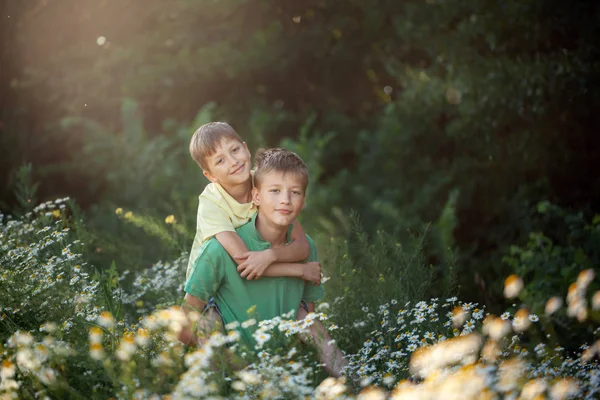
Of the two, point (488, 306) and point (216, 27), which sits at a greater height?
point (216, 27)

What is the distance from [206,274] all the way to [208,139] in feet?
1.97

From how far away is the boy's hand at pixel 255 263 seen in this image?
300 cm

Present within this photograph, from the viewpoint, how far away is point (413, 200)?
7258mm

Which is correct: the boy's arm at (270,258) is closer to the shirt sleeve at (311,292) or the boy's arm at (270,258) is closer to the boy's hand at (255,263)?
the boy's hand at (255,263)

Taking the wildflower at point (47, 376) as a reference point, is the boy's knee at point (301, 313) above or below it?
above

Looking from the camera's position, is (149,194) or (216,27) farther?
(216,27)

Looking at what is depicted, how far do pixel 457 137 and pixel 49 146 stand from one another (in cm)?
410

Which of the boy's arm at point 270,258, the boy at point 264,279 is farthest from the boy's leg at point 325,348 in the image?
the boy's arm at point 270,258

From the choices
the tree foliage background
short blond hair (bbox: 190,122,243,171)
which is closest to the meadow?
short blond hair (bbox: 190,122,243,171)

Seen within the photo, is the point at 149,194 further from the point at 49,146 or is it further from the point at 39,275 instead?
the point at 39,275

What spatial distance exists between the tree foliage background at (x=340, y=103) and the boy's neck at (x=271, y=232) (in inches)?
93.4

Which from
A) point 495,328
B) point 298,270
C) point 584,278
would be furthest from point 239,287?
point 584,278

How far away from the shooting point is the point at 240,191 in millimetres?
3336

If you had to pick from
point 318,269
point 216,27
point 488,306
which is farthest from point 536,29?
point 318,269
